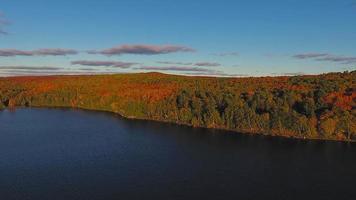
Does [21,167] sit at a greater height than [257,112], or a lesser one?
lesser

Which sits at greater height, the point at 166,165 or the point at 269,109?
the point at 269,109

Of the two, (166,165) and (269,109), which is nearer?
(166,165)

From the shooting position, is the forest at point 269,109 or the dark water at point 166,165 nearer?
the dark water at point 166,165

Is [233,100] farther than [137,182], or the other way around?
[233,100]

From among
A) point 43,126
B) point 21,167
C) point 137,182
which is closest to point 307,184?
point 137,182

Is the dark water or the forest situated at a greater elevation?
the forest

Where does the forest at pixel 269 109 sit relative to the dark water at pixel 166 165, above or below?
above

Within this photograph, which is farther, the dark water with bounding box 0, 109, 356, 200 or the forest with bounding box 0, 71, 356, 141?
the forest with bounding box 0, 71, 356, 141

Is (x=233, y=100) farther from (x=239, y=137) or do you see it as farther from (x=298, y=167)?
(x=298, y=167)
